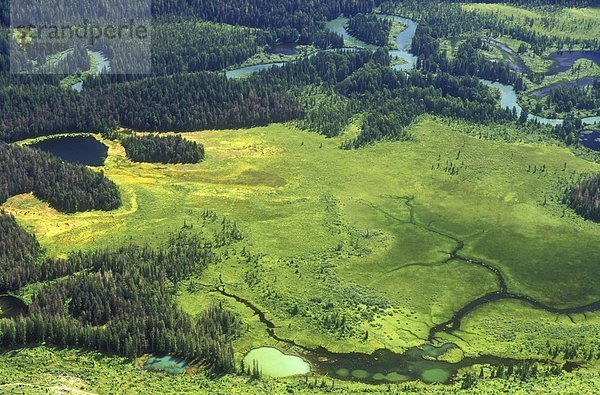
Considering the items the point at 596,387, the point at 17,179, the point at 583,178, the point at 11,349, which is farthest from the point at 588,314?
the point at 17,179

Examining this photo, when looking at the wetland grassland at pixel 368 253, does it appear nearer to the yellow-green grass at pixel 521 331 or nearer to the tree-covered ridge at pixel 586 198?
the yellow-green grass at pixel 521 331

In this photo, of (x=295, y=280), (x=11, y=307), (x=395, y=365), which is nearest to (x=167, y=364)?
(x=11, y=307)

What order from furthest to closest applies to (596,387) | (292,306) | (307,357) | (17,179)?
(17,179), (292,306), (307,357), (596,387)

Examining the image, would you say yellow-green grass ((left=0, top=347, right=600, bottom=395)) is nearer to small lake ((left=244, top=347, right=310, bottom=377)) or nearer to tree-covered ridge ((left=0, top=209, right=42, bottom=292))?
small lake ((left=244, top=347, right=310, bottom=377))

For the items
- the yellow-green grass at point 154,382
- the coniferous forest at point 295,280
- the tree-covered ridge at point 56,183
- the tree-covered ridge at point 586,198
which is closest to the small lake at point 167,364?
the coniferous forest at point 295,280

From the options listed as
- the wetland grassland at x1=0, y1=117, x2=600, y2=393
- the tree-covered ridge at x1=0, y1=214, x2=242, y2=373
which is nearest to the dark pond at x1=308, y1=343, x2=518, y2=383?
the wetland grassland at x1=0, y1=117, x2=600, y2=393

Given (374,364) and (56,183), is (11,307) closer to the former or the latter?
(56,183)

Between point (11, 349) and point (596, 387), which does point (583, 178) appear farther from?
point (11, 349)
